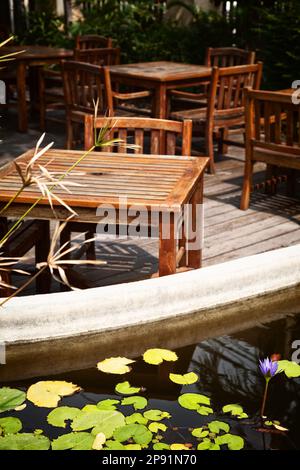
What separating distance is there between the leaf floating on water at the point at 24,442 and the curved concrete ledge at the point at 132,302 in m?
0.81

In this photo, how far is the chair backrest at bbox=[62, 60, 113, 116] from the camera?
683 cm

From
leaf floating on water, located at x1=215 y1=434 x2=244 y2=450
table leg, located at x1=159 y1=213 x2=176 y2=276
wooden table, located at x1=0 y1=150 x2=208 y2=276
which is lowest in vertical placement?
leaf floating on water, located at x1=215 y1=434 x2=244 y2=450

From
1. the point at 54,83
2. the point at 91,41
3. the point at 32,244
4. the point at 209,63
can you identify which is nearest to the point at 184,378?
the point at 32,244

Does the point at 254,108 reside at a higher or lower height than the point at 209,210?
higher

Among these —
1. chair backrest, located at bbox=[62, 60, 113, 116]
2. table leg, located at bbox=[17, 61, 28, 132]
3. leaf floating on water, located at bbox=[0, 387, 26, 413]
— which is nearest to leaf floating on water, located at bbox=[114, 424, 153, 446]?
leaf floating on water, located at bbox=[0, 387, 26, 413]

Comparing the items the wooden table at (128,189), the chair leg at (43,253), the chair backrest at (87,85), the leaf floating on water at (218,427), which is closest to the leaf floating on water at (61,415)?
the leaf floating on water at (218,427)

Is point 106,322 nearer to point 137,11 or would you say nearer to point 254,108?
point 254,108

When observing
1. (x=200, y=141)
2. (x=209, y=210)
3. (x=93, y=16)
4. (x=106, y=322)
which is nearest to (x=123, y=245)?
(x=209, y=210)

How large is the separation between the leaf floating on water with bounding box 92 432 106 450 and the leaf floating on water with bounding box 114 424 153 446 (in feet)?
0.16

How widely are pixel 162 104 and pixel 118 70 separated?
699 millimetres

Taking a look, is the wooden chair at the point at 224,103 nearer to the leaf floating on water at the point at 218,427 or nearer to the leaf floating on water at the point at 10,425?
the leaf floating on water at the point at 218,427

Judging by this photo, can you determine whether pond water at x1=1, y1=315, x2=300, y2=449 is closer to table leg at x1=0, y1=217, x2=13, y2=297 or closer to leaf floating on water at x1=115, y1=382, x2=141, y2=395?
leaf floating on water at x1=115, y1=382, x2=141, y2=395

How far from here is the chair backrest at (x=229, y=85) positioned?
6777 millimetres

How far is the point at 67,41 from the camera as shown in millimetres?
13258
